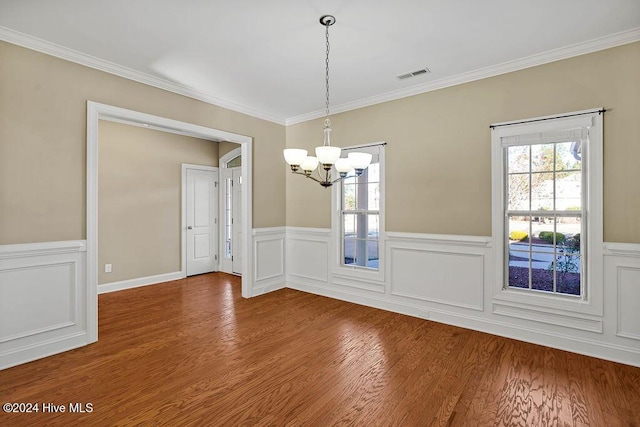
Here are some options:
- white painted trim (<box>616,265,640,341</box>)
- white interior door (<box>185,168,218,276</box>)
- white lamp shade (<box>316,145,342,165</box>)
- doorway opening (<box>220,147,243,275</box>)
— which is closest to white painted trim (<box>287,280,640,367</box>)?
white painted trim (<box>616,265,640,341</box>)

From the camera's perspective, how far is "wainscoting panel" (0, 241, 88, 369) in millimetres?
2779

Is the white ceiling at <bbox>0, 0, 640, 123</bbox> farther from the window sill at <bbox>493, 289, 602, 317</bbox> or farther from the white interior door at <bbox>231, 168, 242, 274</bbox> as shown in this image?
the white interior door at <bbox>231, 168, 242, 274</bbox>

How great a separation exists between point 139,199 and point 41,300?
2.86m

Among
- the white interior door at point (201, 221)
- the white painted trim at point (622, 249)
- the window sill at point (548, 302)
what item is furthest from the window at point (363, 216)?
the white interior door at point (201, 221)

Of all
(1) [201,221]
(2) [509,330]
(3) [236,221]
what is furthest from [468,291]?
(1) [201,221]

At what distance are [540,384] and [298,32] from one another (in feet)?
11.3

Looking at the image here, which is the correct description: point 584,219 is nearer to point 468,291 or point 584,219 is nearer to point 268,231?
point 468,291

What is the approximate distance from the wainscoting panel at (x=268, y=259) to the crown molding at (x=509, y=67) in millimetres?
2161

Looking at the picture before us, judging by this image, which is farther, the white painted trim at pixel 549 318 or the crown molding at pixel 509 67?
the white painted trim at pixel 549 318

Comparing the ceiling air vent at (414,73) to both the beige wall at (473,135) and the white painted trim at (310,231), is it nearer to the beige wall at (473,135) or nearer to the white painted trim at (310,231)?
the beige wall at (473,135)

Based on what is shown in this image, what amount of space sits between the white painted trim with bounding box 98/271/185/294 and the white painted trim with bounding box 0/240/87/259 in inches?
91.5

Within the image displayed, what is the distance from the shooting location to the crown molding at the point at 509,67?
2.85 meters

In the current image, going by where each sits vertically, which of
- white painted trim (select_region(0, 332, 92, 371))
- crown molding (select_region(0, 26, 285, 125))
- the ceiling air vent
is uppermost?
the ceiling air vent

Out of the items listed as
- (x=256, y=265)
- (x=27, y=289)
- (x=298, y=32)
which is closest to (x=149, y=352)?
(x=27, y=289)
